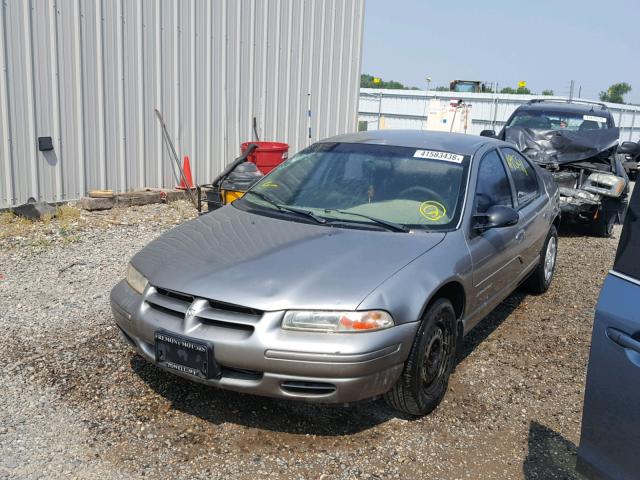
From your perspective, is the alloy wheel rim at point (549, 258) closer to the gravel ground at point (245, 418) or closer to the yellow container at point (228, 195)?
the gravel ground at point (245, 418)

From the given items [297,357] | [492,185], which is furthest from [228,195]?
[297,357]

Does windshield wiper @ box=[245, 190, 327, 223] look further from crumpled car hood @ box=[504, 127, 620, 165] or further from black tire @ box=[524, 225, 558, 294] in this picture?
crumpled car hood @ box=[504, 127, 620, 165]

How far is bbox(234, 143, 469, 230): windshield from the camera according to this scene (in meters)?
3.96

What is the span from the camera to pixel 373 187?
4203 mm

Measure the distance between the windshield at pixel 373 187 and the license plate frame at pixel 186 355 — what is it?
1.30m

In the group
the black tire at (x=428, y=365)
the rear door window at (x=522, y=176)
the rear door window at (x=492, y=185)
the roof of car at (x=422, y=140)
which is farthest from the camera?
the rear door window at (x=522, y=176)

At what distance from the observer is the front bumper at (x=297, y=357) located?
115 inches

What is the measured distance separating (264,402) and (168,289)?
0.93 meters

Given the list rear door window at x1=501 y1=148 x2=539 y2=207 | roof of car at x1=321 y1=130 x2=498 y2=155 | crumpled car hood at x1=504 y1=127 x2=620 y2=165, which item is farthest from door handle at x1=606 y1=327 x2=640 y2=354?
crumpled car hood at x1=504 y1=127 x2=620 y2=165

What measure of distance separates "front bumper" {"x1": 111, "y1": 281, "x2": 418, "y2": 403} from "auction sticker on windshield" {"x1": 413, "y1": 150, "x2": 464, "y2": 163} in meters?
1.57

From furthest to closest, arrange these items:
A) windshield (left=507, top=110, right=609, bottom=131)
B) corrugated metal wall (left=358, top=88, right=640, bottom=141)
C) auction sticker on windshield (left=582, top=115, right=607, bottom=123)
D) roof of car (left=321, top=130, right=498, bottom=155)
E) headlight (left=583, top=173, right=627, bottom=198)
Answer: corrugated metal wall (left=358, top=88, right=640, bottom=141) < auction sticker on windshield (left=582, top=115, right=607, bottom=123) < windshield (left=507, top=110, right=609, bottom=131) < headlight (left=583, top=173, right=627, bottom=198) < roof of car (left=321, top=130, right=498, bottom=155)

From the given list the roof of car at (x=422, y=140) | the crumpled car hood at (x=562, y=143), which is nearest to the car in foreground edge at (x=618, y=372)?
the roof of car at (x=422, y=140)

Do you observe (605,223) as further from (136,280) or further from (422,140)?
(136,280)

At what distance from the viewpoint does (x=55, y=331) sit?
4.45 m
